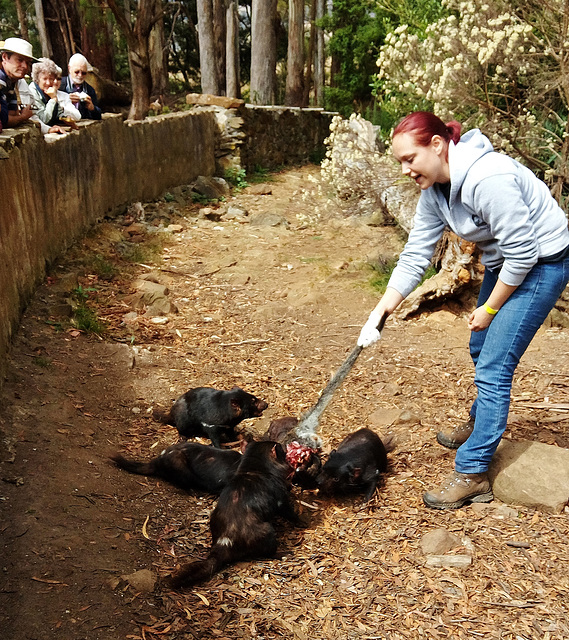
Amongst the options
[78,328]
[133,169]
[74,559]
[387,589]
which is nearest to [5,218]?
[78,328]

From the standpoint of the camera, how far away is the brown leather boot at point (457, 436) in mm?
3963

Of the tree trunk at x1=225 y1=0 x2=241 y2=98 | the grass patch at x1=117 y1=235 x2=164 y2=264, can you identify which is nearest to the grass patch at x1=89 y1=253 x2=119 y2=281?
the grass patch at x1=117 y1=235 x2=164 y2=264

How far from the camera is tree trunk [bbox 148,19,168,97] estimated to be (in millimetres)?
19358

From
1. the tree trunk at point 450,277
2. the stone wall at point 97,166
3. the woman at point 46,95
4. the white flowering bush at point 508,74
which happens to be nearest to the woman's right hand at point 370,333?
the stone wall at point 97,166

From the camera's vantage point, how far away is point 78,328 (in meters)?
5.33

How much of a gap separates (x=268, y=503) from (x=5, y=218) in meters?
2.81

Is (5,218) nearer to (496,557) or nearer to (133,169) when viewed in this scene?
(496,557)

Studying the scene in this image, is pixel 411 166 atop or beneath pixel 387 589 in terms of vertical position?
atop

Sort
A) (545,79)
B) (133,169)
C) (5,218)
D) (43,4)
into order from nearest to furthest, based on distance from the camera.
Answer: (5,218)
(545,79)
(133,169)
(43,4)

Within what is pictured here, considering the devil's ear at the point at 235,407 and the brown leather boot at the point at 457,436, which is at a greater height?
the devil's ear at the point at 235,407

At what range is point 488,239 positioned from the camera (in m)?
2.99

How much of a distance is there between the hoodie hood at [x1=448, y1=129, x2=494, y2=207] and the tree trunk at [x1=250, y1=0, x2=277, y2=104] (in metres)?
13.8

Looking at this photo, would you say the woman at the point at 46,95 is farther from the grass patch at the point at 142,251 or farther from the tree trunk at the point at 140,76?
the tree trunk at the point at 140,76

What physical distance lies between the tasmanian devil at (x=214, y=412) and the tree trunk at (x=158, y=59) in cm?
1737
